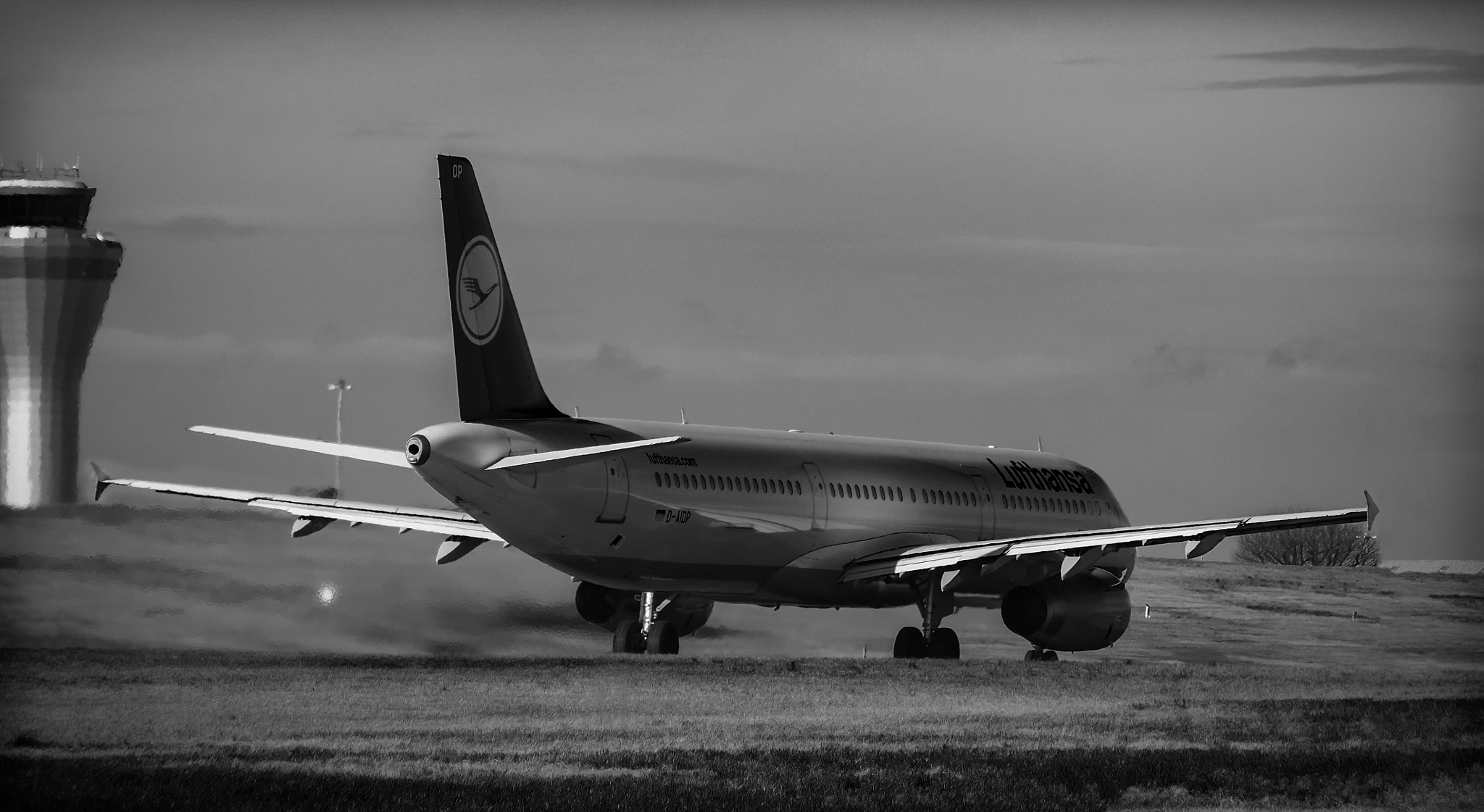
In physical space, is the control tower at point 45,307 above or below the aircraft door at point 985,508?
above

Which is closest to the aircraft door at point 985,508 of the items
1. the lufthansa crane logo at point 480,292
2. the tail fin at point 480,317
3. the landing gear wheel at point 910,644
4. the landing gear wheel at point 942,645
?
the landing gear wheel at point 910,644

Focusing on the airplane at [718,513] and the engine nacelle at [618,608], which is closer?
the airplane at [718,513]

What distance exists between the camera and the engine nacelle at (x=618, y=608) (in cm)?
3941

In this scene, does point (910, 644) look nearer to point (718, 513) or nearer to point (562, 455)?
point (718, 513)

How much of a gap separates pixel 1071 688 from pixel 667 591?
24.5ft

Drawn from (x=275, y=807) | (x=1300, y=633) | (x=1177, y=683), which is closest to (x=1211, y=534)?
(x=1177, y=683)

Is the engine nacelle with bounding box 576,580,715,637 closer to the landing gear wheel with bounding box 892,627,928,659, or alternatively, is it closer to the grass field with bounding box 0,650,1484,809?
the landing gear wheel with bounding box 892,627,928,659

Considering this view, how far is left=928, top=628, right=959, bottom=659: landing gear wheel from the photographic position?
127ft

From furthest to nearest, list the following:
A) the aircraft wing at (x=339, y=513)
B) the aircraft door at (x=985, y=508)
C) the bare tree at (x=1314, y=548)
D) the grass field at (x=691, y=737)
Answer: the bare tree at (x=1314, y=548)
the aircraft door at (x=985, y=508)
the aircraft wing at (x=339, y=513)
the grass field at (x=691, y=737)

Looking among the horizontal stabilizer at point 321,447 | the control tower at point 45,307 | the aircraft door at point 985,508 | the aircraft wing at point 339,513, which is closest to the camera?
the horizontal stabilizer at point 321,447

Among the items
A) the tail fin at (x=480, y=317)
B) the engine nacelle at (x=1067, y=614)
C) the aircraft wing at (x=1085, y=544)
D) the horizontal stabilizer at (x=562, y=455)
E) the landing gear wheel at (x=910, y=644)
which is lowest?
the landing gear wheel at (x=910, y=644)

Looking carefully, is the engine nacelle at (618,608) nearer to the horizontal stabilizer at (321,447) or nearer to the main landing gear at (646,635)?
the main landing gear at (646,635)

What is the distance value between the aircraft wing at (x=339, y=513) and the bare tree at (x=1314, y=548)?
70.3 m

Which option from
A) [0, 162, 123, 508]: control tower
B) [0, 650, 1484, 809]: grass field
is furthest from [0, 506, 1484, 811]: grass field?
[0, 162, 123, 508]: control tower
